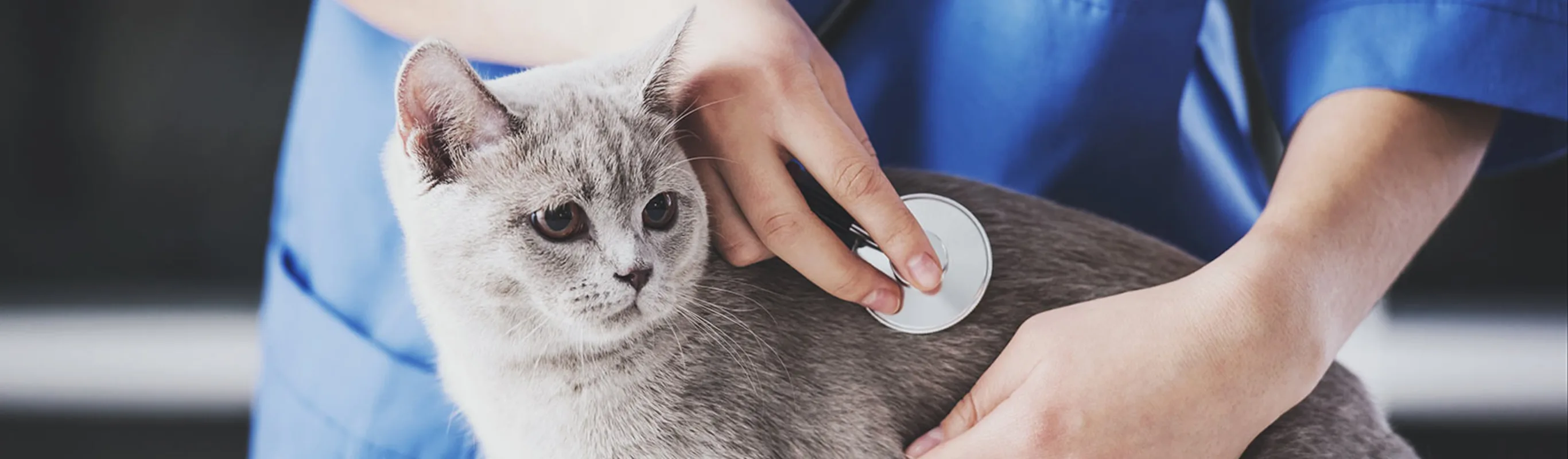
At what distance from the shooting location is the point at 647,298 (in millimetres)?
684

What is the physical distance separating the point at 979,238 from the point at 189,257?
1.17 metres

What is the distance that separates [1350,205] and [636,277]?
54cm

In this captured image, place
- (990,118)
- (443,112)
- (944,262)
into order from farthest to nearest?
(990,118) → (944,262) → (443,112)

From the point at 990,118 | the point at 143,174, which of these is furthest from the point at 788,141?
the point at 143,174

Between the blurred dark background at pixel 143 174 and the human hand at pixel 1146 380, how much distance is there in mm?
1054

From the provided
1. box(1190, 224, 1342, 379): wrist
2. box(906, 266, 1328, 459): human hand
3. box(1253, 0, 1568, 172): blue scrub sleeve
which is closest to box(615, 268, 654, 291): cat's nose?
box(906, 266, 1328, 459): human hand

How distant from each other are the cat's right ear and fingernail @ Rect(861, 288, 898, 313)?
27 cm

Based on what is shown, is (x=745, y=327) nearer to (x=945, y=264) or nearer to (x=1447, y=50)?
(x=945, y=264)

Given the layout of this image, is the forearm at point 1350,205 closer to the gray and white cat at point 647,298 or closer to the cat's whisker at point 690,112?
the gray and white cat at point 647,298

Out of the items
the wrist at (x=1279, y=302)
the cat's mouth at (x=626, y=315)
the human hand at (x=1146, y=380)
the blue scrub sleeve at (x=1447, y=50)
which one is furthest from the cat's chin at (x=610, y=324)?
the blue scrub sleeve at (x=1447, y=50)

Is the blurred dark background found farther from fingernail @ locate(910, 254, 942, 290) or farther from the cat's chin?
fingernail @ locate(910, 254, 942, 290)

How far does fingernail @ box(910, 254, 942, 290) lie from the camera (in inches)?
26.7

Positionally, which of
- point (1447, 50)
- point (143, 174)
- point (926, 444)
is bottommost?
point (143, 174)

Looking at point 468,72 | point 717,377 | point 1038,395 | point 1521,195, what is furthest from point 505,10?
point 1521,195
